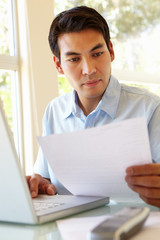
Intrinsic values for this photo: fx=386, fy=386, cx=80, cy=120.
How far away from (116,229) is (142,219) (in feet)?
0.37

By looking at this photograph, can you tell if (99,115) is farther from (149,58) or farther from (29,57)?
(149,58)

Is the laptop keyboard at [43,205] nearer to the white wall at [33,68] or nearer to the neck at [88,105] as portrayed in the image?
the neck at [88,105]

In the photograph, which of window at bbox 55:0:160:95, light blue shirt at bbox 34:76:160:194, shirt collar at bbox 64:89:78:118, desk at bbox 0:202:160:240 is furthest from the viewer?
window at bbox 55:0:160:95

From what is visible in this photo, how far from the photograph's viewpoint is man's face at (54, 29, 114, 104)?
4.81ft

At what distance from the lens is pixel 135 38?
352 cm

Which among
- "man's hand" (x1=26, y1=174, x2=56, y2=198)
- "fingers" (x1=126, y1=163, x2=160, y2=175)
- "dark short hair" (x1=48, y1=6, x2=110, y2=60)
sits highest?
"dark short hair" (x1=48, y1=6, x2=110, y2=60)

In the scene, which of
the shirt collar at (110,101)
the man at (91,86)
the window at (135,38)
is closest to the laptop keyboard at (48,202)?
the man at (91,86)

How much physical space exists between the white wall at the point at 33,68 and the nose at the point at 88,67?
979 millimetres

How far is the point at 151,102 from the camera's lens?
1.47 m

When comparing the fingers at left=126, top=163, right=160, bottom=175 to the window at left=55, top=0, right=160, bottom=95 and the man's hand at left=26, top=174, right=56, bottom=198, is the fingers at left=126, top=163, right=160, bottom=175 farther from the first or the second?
the window at left=55, top=0, right=160, bottom=95

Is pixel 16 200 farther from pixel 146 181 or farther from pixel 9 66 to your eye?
pixel 9 66

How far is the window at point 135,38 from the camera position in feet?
10.9

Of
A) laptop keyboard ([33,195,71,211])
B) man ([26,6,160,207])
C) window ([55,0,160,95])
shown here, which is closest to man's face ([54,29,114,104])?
man ([26,6,160,207])

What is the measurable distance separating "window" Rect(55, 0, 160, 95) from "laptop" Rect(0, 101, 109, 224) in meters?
2.37
